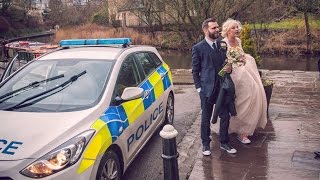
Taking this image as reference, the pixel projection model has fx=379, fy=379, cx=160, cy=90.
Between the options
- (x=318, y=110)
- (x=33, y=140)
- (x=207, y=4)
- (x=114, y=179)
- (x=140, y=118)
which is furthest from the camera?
(x=207, y=4)

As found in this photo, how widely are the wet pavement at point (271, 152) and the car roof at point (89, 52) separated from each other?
1600 millimetres

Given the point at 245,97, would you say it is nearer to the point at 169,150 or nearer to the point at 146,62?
the point at 146,62

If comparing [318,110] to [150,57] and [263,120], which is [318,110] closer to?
[263,120]

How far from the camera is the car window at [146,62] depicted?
534cm

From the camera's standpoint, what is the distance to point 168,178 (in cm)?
358

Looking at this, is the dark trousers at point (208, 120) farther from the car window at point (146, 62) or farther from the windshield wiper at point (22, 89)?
the windshield wiper at point (22, 89)

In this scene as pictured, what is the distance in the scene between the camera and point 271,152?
501 cm

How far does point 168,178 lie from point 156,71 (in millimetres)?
2444

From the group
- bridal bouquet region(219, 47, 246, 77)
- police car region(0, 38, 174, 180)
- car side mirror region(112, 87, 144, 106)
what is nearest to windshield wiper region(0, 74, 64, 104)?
police car region(0, 38, 174, 180)

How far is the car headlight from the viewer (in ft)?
10.1

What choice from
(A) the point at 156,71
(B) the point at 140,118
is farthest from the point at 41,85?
(A) the point at 156,71

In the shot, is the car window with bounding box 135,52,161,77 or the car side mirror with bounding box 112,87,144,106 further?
the car window with bounding box 135,52,161,77

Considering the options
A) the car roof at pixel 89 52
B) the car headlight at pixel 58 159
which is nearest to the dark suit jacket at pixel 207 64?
the car roof at pixel 89 52

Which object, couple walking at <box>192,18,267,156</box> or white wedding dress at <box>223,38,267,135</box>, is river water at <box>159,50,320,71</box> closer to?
white wedding dress at <box>223,38,267,135</box>
